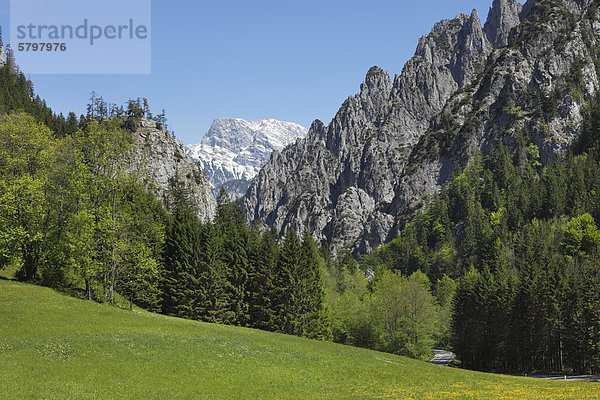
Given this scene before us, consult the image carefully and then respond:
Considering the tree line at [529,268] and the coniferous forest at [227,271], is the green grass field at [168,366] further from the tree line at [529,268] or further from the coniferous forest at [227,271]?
the tree line at [529,268]

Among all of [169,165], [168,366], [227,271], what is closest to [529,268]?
[227,271]

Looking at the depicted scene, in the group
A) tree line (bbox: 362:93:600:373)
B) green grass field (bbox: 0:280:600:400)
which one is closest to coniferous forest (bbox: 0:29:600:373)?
tree line (bbox: 362:93:600:373)

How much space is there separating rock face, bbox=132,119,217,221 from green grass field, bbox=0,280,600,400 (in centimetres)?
13164

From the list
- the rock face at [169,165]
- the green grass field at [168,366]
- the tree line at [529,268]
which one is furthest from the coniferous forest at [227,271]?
the rock face at [169,165]

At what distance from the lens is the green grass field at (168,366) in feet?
85.6

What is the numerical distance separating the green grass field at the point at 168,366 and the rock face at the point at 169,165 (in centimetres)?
13164

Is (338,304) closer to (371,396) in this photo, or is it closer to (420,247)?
(371,396)

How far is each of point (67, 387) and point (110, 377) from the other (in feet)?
10.9

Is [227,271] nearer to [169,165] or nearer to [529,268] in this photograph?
[529,268]

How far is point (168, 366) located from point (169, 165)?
161 metres

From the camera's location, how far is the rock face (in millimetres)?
177363

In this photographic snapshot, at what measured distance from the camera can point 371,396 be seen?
28.4m

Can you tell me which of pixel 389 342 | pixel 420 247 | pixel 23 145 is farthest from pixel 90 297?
pixel 420 247

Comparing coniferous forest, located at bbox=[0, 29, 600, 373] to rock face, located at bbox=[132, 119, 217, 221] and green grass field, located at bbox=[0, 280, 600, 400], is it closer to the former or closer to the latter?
green grass field, located at bbox=[0, 280, 600, 400]
